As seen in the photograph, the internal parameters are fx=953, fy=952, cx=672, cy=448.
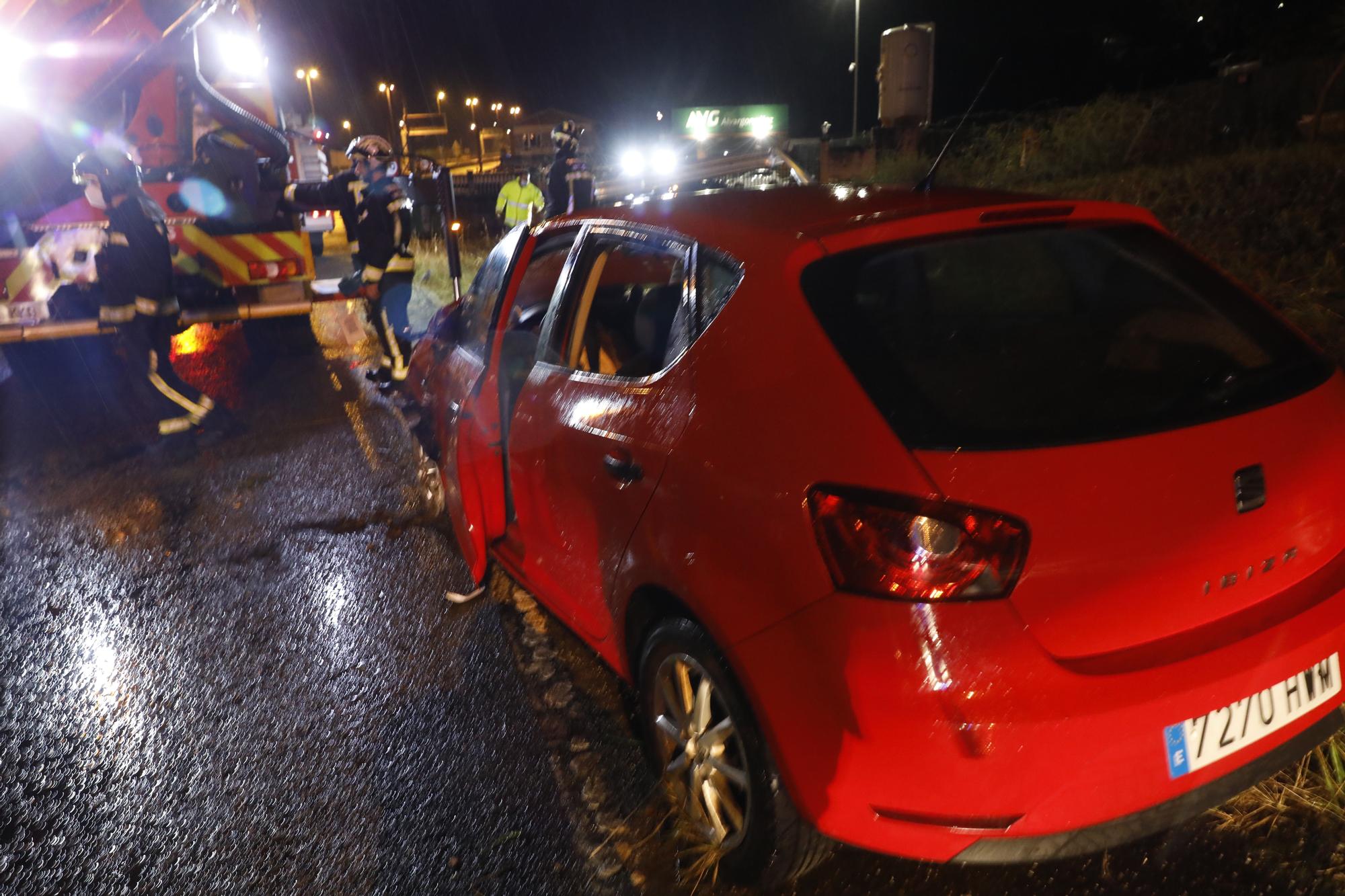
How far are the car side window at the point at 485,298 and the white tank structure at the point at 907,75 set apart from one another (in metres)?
18.4

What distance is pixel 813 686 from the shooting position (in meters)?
1.84

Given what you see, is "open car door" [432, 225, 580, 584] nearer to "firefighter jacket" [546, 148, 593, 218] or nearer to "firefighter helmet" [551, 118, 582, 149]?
"firefighter jacket" [546, 148, 593, 218]

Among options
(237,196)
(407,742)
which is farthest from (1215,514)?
(237,196)

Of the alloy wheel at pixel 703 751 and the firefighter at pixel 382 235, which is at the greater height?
the firefighter at pixel 382 235

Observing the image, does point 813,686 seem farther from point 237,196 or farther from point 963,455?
point 237,196

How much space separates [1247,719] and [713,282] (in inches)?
57.8

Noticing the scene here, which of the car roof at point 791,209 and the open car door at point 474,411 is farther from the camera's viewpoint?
the open car door at point 474,411

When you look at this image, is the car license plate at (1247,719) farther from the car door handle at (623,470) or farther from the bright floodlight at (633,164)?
the bright floodlight at (633,164)

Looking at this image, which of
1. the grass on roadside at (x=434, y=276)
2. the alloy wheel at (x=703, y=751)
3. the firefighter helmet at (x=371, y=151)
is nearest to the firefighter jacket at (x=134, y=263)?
the firefighter helmet at (x=371, y=151)

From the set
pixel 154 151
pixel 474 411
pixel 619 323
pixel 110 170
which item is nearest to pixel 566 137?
pixel 154 151

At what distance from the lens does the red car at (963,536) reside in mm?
1729

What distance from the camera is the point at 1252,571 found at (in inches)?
73.0

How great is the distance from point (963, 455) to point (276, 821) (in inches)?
87.0

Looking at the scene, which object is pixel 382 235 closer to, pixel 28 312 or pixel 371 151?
pixel 371 151
